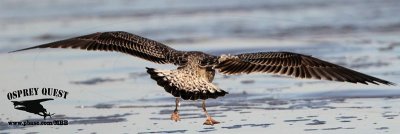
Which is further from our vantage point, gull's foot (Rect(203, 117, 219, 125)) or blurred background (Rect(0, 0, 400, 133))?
blurred background (Rect(0, 0, 400, 133))

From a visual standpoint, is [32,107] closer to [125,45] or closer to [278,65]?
[125,45]

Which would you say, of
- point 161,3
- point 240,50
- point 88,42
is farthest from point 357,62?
point 161,3

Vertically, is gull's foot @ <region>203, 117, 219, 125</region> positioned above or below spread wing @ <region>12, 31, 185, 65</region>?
below

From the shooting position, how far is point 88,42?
943 centimetres

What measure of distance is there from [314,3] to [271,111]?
9635mm

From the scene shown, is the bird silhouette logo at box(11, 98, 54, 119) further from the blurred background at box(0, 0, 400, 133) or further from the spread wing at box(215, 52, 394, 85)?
the spread wing at box(215, 52, 394, 85)

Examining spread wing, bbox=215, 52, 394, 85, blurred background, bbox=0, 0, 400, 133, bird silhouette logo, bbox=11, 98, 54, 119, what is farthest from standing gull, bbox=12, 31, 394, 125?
bird silhouette logo, bbox=11, 98, 54, 119

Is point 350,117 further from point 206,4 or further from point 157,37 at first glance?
point 206,4

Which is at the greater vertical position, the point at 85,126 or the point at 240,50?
the point at 240,50

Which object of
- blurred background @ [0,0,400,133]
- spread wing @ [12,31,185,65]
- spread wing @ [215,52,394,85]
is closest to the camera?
spread wing @ [215,52,394,85]

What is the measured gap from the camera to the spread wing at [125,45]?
30.1 ft

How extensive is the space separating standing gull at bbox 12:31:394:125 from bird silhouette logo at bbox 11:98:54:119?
26.7 inches

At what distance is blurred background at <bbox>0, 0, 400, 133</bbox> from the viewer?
8.91 metres

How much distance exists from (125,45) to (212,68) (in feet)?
3.62
